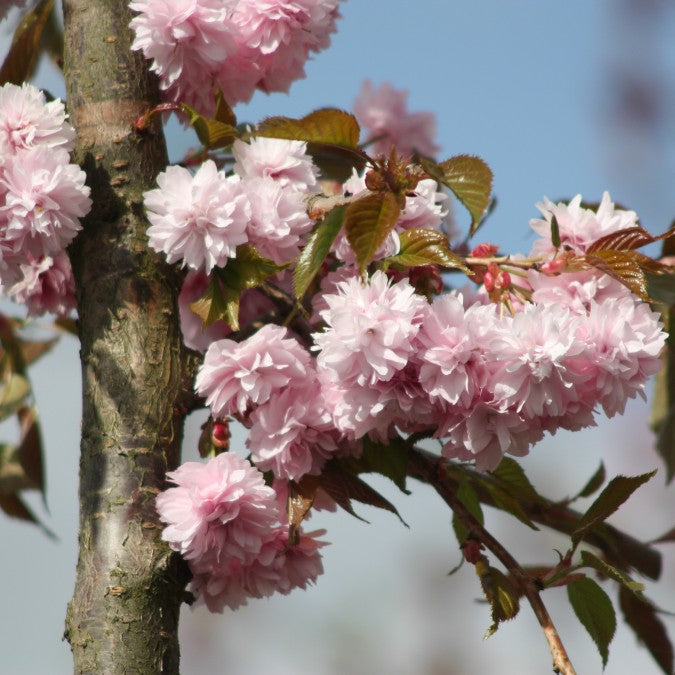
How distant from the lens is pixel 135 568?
43.4 inches

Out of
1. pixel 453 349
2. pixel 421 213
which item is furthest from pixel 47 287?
pixel 453 349

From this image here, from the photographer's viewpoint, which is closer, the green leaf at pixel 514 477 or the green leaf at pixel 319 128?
the green leaf at pixel 319 128

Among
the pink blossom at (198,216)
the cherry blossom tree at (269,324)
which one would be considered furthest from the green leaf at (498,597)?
the pink blossom at (198,216)

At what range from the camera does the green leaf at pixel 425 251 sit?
1.03m

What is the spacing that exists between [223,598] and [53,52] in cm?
120

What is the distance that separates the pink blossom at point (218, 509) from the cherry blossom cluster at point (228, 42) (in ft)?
1.72

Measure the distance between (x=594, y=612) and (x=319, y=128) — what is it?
634 mm

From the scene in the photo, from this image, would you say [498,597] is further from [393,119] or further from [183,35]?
[393,119]

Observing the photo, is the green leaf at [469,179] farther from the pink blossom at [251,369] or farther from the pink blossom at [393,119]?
the pink blossom at [393,119]

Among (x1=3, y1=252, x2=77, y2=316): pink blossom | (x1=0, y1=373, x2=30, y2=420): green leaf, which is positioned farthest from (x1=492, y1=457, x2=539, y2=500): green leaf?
(x1=0, y1=373, x2=30, y2=420): green leaf

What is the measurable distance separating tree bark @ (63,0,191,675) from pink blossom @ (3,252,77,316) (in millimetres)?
112

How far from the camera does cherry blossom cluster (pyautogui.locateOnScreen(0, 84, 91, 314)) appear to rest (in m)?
1.13

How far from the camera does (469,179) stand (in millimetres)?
1160

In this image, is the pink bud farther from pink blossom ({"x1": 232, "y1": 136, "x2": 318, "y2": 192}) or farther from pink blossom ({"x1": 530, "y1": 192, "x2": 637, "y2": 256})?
pink blossom ({"x1": 232, "y1": 136, "x2": 318, "y2": 192})
